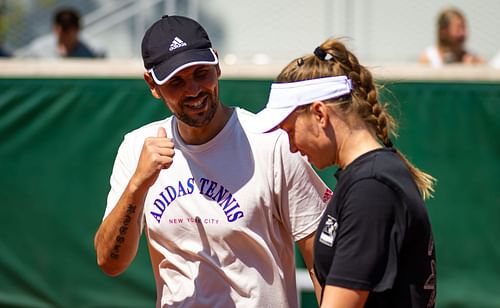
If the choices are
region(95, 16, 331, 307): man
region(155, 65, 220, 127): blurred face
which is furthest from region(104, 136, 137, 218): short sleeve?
region(155, 65, 220, 127): blurred face

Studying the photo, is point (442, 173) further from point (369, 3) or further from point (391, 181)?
point (391, 181)

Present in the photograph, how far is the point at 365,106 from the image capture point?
298 centimetres

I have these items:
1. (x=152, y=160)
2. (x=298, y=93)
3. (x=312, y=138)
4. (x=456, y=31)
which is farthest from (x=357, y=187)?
(x=456, y=31)

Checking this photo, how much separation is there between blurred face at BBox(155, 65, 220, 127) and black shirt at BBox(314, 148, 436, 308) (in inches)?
37.9

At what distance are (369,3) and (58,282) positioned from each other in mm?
3887

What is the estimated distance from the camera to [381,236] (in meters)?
2.68

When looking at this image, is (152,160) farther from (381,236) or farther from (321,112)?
(381,236)

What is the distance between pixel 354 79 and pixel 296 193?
76cm

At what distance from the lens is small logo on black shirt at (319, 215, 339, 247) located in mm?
2811

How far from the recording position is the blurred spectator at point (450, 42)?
7781 millimetres

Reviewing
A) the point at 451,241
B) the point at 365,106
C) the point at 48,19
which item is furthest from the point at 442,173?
the point at 48,19

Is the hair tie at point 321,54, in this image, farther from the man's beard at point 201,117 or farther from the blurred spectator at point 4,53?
the blurred spectator at point 4,53

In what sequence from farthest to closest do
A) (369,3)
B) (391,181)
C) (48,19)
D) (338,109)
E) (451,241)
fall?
(48,19) < (369,3) < (451,241) < (338,109) < (391,181)

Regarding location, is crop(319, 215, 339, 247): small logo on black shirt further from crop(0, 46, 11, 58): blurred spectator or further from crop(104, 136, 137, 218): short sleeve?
crop(0, 46, 11, 58): blurred spectator
